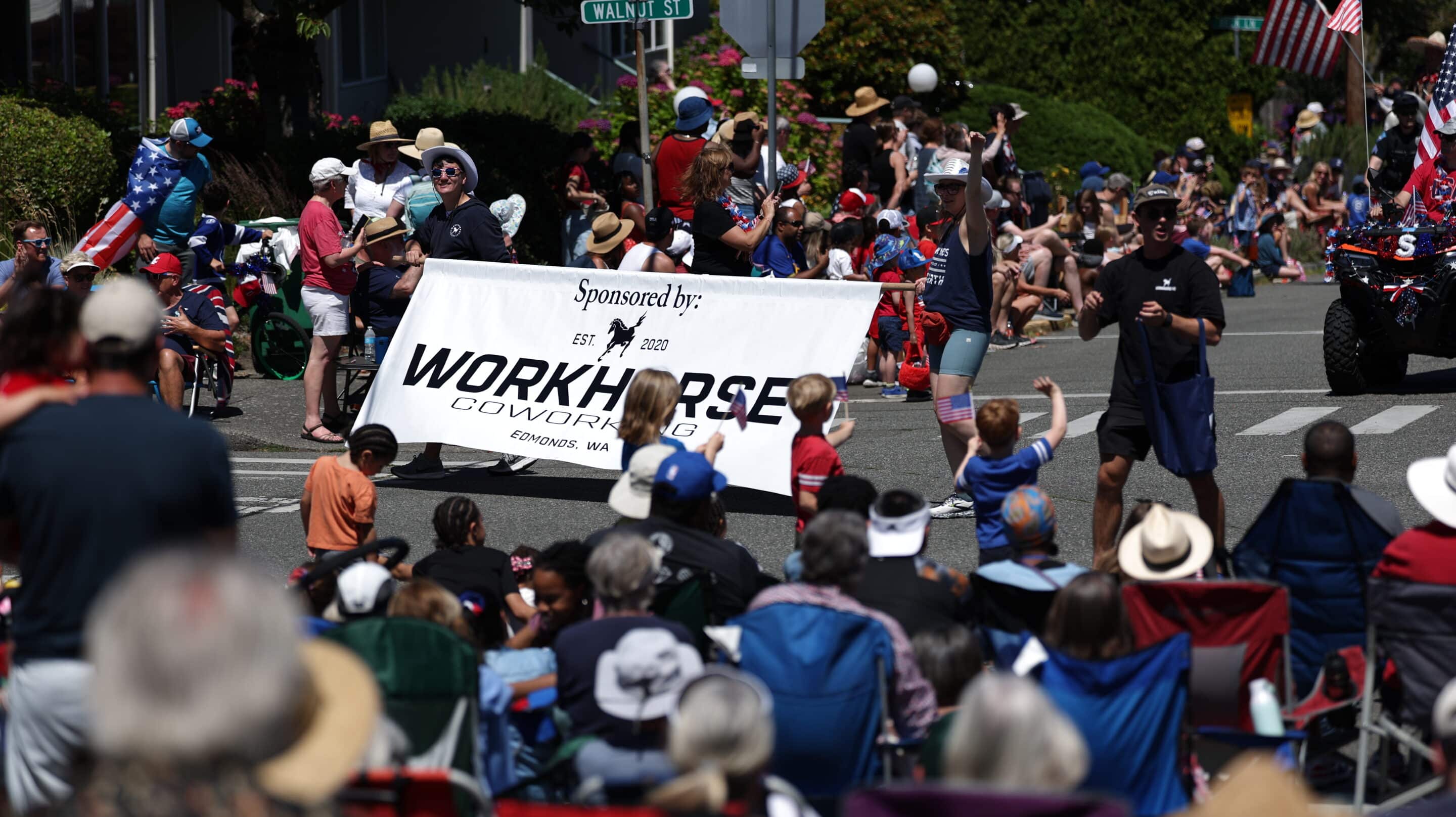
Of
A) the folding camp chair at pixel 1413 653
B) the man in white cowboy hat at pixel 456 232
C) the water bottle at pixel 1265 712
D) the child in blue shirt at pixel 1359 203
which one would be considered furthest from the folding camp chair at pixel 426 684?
the child in blue shirt at pixel 1359 203

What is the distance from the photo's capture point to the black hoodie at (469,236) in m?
11.5

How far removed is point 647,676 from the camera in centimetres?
483

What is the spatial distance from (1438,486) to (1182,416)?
2478 millimetres

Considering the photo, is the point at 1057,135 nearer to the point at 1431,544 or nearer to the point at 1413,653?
the point at 1431,544

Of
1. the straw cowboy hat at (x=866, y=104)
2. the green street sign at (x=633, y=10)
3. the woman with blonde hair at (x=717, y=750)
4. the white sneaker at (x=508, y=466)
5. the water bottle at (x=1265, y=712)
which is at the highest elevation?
the green street sign at (x=633, y=10)

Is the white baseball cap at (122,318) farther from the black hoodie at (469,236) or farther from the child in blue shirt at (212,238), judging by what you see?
the child in blue shirt at (212,238)

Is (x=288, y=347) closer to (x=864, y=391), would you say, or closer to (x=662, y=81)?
(x=864, y=391)

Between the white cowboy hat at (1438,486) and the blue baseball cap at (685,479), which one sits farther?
the blue baseball cap at (685,479)

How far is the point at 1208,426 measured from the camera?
7926 mm

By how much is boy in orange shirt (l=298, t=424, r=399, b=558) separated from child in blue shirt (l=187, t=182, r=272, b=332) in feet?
20.5

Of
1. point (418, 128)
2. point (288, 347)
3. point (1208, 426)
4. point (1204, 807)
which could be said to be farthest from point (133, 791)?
point (418, 128)

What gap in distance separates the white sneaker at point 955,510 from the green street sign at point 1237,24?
94.8 feet

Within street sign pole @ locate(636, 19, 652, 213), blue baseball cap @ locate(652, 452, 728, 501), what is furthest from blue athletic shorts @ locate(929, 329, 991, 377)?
street sign pole @ locate(636, 19, 652, 213)

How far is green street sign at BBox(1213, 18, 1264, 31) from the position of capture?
1469 inches
